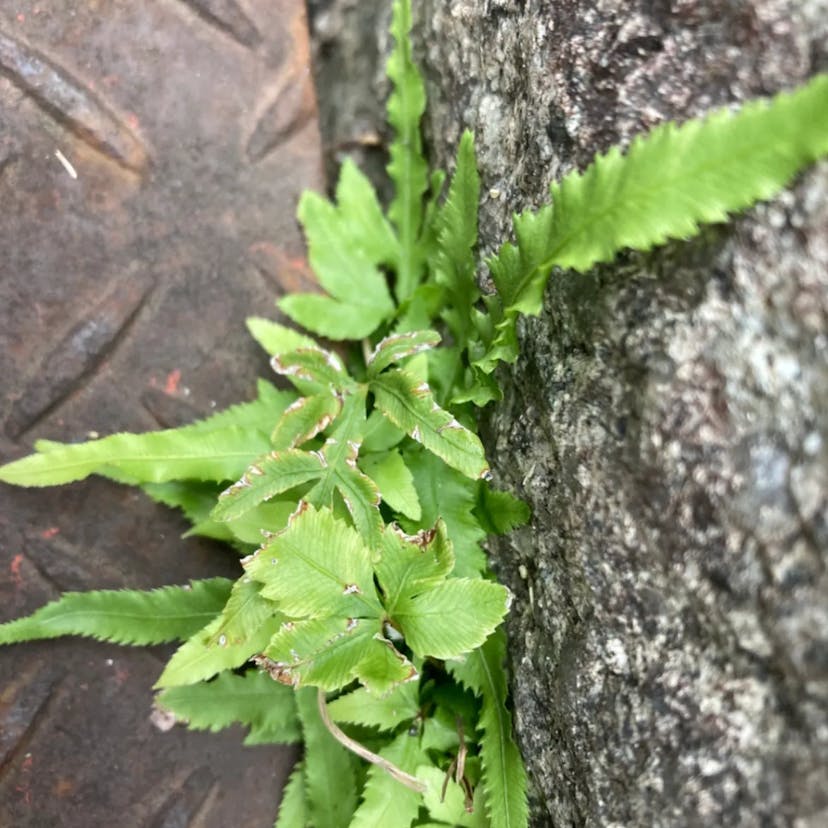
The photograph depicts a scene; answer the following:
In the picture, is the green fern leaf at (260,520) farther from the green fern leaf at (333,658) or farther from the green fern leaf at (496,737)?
the green fern leaf at (496,737)

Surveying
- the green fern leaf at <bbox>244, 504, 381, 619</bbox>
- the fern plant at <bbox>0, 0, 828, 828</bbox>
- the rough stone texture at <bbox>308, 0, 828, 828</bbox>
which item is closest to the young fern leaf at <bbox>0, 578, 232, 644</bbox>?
the fern plant at <bbox>0, 0, 828, 828</bbox>

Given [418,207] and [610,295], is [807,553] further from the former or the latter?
[418,207]

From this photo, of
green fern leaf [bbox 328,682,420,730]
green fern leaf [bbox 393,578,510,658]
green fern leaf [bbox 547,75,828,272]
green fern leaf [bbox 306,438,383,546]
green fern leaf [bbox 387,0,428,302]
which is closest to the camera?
green fern leaf [bbox 547,75,828,272]

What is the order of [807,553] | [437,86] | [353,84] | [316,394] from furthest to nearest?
[353,84] < [437,86] < [316,394] < [807,553]

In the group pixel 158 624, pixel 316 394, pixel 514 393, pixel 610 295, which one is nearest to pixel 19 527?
pixel 158 624

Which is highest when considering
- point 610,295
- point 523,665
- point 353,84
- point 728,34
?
point 728,34

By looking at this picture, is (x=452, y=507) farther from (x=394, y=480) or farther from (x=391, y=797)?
(x=391, y=797)

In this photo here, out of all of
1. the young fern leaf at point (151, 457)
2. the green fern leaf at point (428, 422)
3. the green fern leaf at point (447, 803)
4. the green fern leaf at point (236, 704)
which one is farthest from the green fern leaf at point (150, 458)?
the green fern leaf at point (447, 803)

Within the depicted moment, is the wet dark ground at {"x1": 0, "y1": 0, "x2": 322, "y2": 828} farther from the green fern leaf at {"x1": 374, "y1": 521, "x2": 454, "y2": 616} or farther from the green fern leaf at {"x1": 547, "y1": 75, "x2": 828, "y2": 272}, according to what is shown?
the green fern leaf at {"x1": 547, "y1": 75, "x2": 828, "y2": 272}
